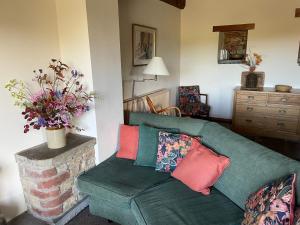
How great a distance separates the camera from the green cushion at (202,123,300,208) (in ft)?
4.90

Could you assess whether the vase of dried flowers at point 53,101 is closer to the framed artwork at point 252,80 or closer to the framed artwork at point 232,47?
the framed artwork at point 252,80

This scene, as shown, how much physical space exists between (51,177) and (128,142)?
2.55ft

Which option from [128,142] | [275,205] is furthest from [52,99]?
[275,205]

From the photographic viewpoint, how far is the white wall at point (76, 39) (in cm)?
208

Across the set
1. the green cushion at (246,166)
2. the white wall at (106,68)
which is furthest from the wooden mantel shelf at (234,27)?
the green cushion at (246,166)

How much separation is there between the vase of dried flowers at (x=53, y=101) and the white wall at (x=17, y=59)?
0.09 metres

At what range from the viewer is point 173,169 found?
2.10 metres

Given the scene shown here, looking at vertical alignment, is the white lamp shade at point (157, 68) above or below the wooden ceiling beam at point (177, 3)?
below

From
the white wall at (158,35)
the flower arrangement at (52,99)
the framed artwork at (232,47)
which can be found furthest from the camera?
the framed artwork at (232,47)

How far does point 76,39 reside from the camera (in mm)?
2160

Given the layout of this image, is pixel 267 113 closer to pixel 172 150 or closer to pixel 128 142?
pixel 172 150

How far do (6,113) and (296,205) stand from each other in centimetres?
215

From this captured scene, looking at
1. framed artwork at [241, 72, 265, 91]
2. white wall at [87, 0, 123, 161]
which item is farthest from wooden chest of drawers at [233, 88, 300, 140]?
white wall at [87, 0, 123, 161]

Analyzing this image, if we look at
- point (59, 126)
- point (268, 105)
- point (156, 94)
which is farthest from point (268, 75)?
point (59, 126)
